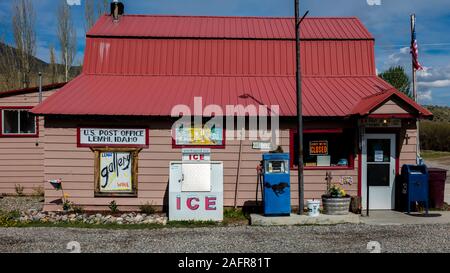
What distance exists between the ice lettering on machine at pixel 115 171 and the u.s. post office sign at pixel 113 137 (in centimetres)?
28

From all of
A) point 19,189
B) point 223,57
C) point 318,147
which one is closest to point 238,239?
point 318,147

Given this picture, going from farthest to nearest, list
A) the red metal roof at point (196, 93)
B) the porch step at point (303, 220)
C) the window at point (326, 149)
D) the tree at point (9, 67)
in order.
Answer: the tree at point (9, 67) < the window at point (326, 149) < the red metal roof at point (196, 93) < the porch step at point (303, 220)

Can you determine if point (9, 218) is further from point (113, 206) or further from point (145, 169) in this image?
point (145, 169)

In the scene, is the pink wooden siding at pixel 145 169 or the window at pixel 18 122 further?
the window at pixel 18 122

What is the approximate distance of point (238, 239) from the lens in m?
9.52

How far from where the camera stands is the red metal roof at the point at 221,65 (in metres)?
A: 13.6

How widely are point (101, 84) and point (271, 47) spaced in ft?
18.1

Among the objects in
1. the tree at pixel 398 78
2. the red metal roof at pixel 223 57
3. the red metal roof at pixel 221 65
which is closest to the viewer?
the red metal roof at pixel 221 65

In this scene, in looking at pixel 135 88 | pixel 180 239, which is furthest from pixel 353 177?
pixel 135 88

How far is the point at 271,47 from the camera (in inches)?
614

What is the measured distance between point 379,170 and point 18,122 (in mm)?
12020

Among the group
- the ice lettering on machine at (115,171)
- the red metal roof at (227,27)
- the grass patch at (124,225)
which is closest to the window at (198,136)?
the ice lettering on machine at (115,171)

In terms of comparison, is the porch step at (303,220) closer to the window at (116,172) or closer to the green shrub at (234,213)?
the green shrub at (234,213)
